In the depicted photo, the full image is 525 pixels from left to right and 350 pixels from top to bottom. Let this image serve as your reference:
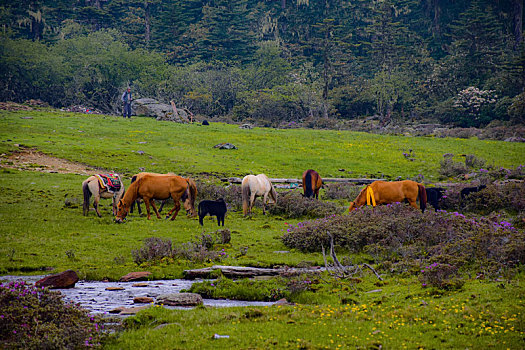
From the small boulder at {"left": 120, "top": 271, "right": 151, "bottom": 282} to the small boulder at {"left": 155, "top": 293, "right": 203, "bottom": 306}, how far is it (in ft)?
7.68

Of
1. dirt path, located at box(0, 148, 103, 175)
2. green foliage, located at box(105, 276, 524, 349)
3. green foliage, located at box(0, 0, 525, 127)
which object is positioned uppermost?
green foliage, located at box(0, 0, 525, 127)

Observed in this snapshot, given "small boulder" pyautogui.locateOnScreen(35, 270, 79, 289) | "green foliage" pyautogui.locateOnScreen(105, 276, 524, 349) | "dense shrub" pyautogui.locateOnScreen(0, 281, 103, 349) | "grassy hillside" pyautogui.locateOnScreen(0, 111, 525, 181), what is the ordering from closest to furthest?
"dense shrub" pyautogui.locateOnScreen(0, 281, 103, 349) < "green foliage" pyautogui.locateOnScreen(105, 276, 524, 349) < "small boulder" pyautogui.locateOnScreen(35, 270, 79, 289) < "grassy hillside" pyautogui.locateOnScreen(0, 111, 525, 181)

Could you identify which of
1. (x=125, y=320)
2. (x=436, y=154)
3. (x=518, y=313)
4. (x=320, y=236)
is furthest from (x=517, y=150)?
(x=125, y=320)

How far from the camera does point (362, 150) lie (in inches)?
1751

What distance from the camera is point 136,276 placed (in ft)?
42.3

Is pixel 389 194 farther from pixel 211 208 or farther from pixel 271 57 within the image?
pixel 271 57

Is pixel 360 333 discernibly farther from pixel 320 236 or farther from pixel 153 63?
pixel 153 63

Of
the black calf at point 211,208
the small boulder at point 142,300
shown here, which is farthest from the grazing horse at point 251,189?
the small boulder at point 142,300

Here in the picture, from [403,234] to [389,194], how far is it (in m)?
5.01

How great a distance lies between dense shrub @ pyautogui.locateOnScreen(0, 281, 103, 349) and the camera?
24.9ft

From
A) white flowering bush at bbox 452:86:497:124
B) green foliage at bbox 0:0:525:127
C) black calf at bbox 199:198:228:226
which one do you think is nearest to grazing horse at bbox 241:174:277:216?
black calf at bbox 199:198:228:226

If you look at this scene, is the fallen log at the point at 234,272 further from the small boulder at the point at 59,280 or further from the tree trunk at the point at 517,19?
the tree trunk at the point at 517,19

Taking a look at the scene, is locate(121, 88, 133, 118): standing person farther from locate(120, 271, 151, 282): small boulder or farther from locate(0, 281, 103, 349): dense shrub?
locate(0, 281, 103, 349): dense shrub

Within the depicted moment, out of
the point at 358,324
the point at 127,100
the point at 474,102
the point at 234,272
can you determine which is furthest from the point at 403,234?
the point at 474,102
